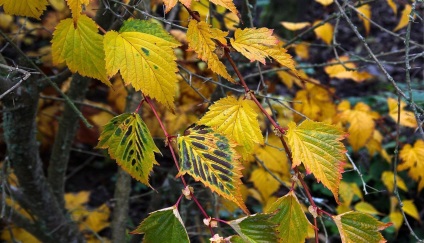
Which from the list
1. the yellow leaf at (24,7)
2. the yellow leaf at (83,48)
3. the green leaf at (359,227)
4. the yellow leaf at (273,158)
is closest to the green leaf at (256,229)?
the green leaf at (359,227)

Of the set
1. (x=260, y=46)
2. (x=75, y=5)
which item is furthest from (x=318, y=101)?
(x=75, y=5)

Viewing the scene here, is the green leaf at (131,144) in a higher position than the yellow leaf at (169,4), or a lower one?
lower

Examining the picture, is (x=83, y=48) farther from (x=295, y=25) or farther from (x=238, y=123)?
(x=295, y=25)

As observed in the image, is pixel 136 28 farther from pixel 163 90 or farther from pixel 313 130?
pixel 313 130

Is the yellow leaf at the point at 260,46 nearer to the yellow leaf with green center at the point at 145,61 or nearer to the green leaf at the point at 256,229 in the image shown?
the yellow leaf with green center at the point at 145,61

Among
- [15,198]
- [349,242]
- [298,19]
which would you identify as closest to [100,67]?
[349,242]

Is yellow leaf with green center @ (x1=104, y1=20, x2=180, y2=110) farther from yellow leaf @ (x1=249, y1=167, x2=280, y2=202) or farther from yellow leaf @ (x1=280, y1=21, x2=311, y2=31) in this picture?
yellow leaf @ (x1=280, y1=21, x2=311, y2=31)
